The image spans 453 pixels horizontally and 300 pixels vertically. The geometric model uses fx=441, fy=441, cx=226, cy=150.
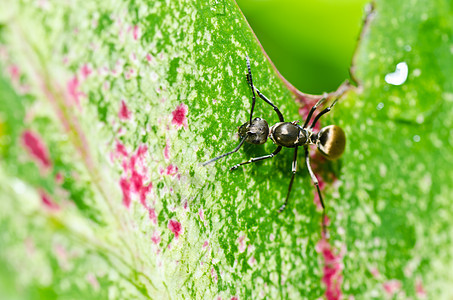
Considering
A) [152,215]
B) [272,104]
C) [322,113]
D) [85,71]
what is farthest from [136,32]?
[322,113]

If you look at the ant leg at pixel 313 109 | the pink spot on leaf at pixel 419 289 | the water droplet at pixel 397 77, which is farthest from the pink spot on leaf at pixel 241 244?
the water droplet at pixel 397 77

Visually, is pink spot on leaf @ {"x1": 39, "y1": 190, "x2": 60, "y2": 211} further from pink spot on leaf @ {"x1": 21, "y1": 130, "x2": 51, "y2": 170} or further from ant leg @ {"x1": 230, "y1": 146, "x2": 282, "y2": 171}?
ant leg @ {"x1": 230, "y1": 146, "x2": 282, "y2": 171}

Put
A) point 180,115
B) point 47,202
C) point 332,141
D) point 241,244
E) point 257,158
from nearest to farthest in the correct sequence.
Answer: point 47,202 → point 180,115 → point 241,244 → point 257,158 → point 332,141

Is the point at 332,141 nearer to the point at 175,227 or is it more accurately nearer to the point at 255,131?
the point at 255,131

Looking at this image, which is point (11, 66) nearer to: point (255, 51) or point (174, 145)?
point (174, 145)

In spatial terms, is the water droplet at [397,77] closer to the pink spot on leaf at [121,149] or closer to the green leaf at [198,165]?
the green leaf at [198,165]

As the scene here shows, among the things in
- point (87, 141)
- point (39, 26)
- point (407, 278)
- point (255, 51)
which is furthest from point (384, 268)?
point (39, 26)

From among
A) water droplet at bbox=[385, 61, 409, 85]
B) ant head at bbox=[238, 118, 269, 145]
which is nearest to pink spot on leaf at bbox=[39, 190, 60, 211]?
ant head at bbox=[238, 118, 269, 145]
